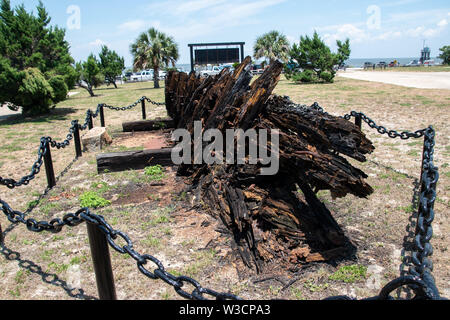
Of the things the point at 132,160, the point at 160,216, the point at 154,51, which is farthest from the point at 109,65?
the point at 160,216

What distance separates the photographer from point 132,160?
7184 millimetres

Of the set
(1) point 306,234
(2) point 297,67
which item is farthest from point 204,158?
(2) point 297,67

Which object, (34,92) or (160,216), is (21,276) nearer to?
(160,216)

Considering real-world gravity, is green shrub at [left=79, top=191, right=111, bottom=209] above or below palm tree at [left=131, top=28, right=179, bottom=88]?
below

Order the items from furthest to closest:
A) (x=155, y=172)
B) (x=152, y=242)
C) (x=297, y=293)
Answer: (x=155, y=172)
(x=152, y=242)
(x=297, y=293)

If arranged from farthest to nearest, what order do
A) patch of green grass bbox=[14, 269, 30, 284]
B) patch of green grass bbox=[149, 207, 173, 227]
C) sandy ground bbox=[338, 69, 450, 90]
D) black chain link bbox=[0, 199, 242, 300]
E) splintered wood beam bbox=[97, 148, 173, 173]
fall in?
sandy ground bbox=[338, 69, 450, 90]
splintered wood beam bbox=[97, 148, 173, 173]
patch of green grass bbox=[149, 207, 173, 227]
patch of green grass bbox=[14, 269, 30, 284]
black chain link bbox=[0, 199, 242, 300]

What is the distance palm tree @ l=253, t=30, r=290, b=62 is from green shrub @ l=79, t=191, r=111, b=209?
123 feet

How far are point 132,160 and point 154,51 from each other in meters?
25.5

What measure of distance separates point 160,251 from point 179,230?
561 mm

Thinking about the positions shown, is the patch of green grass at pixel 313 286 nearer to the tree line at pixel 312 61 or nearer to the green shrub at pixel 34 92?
the green shrub at pixel 34 92

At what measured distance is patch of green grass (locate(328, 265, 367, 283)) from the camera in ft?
11.3

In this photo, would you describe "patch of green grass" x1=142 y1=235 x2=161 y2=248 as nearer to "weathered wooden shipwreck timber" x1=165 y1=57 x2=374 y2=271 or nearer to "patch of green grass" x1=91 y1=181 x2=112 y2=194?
"weathered wooden shipwreck timber" x1=165 y1=57 x2=374 y2=271

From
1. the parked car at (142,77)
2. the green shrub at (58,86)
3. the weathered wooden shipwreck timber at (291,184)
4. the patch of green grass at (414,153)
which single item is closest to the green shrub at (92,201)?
the weathered wooden shipwreck timber at (291,184)

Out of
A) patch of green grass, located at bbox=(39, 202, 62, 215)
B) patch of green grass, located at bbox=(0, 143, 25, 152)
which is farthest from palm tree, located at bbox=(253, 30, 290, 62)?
patch of green grass, located at bbox=(39, 202, 62, 215)
